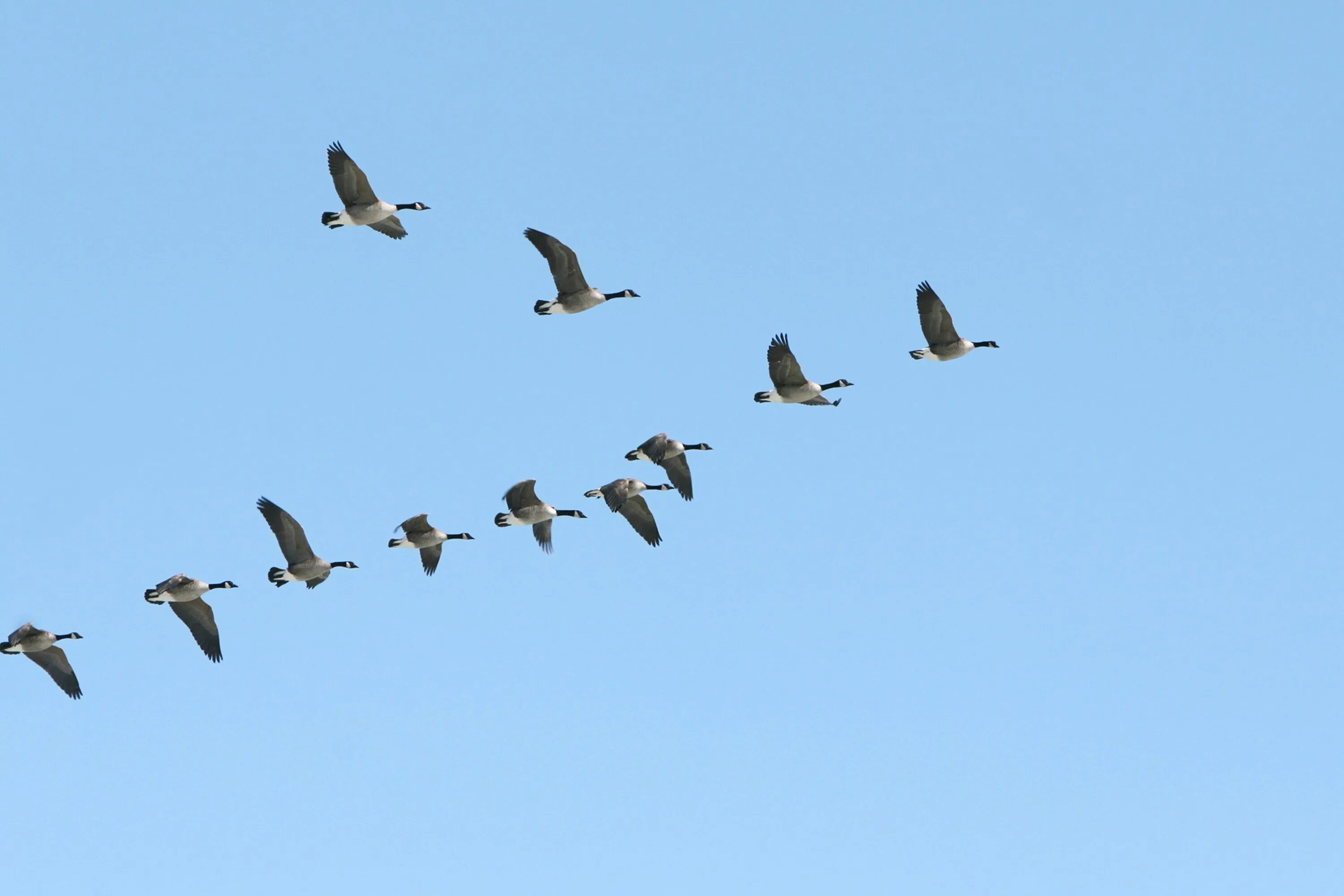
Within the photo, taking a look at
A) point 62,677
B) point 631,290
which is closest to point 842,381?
point 631,290

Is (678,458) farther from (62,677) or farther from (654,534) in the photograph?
(62,677)

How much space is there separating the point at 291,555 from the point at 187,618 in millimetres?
2508

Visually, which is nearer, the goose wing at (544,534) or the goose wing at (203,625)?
the goose wing at (203,625)

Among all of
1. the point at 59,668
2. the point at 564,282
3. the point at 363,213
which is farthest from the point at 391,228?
the point at 59,668

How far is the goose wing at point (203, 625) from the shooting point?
2914 centimetres

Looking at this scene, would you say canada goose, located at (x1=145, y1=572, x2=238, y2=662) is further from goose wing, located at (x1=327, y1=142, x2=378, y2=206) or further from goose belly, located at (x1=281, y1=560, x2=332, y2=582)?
goose wing, located at (x1=327, y1=142, x2=378, y2=206)

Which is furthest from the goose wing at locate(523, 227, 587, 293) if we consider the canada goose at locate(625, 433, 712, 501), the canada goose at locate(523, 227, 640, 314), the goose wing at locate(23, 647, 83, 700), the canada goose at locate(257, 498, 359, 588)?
the goose wing at locate(23, 647, 83, 700)

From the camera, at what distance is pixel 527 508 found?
29.9 meters

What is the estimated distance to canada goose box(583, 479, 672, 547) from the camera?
97.1 feet

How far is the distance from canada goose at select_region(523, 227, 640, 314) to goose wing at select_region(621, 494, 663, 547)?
12.1 feet

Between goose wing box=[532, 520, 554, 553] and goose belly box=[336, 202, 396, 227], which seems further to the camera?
goose wing box=[532, 520, 554, 553]

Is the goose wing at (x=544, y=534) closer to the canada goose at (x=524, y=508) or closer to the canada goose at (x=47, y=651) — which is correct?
the canada goose at (x=524, y=508)

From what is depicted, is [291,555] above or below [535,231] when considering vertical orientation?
below

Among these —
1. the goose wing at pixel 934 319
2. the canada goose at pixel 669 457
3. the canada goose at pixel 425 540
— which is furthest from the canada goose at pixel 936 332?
the canada goose at pixel 425 540
